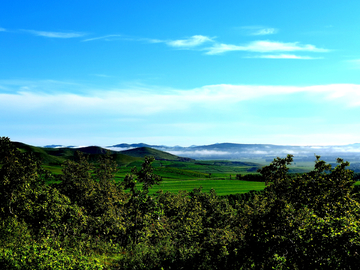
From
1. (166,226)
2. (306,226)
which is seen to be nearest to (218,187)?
(166,226)

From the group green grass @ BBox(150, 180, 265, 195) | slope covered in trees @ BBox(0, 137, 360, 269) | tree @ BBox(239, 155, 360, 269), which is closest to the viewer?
tree @ BBox(239, 155, 360, 269)

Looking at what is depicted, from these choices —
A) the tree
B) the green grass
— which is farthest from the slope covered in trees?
the green grass

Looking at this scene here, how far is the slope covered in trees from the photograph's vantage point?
14680 mm

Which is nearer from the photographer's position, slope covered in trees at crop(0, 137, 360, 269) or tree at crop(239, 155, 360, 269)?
tree at crop(239, 155, 360, 269)

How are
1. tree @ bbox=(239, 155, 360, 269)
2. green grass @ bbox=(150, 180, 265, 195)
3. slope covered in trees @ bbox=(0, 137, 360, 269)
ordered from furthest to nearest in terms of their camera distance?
green grass @ bbox=(150, 180, 265, 195)
slope covered in trees @ bbox=(0, 137, 360, 269)
tree @ bbox=(239, 155, 360, 269)

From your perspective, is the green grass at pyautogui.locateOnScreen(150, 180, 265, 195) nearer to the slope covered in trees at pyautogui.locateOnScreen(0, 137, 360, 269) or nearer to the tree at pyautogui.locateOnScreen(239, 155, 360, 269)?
the slope covered in trees at pyautogui.locateOnScreen(0, 137, 360, 269)

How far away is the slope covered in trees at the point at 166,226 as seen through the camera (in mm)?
14680

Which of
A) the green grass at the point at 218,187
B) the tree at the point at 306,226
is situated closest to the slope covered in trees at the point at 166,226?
the tree at the point at 306,226

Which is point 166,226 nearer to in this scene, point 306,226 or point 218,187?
point 306,226

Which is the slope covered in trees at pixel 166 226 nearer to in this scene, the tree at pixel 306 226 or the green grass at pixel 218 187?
the tree at pixel 306 226

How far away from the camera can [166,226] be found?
3225 cm

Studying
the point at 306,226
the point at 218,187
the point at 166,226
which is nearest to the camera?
the point at 306,226

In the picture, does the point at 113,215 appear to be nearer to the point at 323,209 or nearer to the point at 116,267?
the point at 116,267

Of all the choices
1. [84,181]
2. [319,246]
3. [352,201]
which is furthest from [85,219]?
[352,201]
